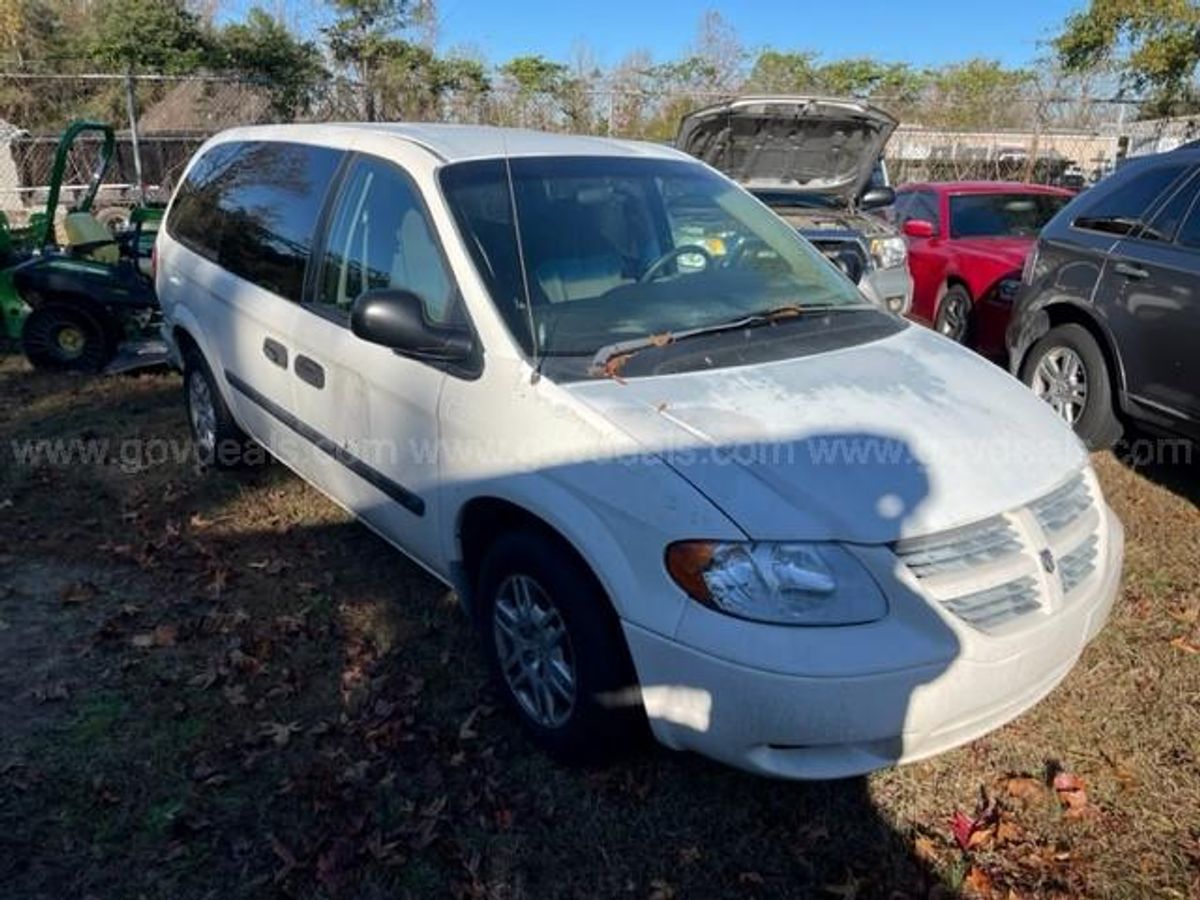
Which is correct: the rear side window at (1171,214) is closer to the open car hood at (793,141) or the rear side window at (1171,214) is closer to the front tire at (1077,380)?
the front tire at (1077,380)

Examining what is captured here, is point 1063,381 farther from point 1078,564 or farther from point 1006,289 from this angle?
point 1078,564

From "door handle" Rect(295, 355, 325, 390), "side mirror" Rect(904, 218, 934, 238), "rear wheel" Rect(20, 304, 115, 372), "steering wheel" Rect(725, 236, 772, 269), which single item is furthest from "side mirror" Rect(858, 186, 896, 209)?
"rear wheel" Rect(20, 304, 115, 372)

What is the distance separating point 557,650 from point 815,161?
6132mm

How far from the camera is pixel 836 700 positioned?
2.15 meters

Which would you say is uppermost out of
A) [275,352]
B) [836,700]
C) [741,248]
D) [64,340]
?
[741,248]

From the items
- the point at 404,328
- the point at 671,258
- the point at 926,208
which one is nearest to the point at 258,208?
the point at 404,328

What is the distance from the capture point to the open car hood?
7.09 m

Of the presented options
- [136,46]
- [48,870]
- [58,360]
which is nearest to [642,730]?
[48,870]

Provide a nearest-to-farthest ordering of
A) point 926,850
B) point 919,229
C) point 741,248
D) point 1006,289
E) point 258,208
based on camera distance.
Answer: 1. point 926,850
2. point 741,248
3. point 258,208
4. point 1006,289
5. point 919,229

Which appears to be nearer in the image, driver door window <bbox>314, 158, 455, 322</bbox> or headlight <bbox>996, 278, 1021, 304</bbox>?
driver door window <bbox>314, 158, 455, 322</bbox>

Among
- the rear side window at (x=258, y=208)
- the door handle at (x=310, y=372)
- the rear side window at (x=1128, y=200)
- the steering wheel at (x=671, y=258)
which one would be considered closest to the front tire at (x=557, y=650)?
the steering wheel at (x=671, y=258)

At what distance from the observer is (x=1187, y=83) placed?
54.7ft

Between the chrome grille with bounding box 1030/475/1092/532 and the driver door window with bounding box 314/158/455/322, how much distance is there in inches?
70.5

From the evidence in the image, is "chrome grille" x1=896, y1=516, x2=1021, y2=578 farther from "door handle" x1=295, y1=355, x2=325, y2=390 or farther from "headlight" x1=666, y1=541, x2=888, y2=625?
"door handle" x1=295, y1=355, x2=325, y2=390
